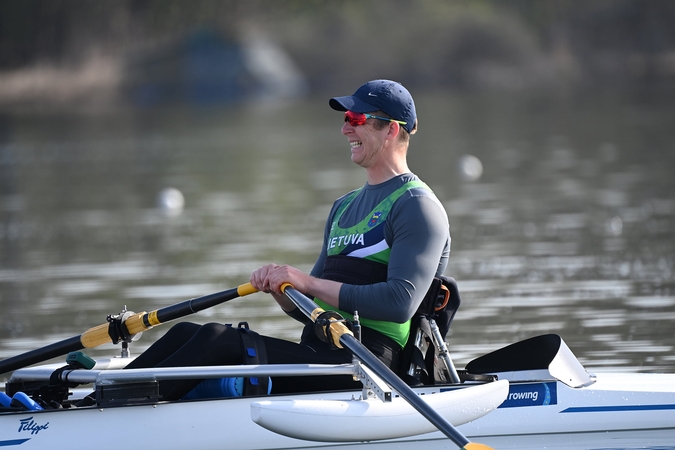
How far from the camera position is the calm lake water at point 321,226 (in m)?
9.42

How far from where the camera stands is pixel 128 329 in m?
6.26

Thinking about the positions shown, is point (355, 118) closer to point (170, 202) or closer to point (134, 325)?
point (134, 325)

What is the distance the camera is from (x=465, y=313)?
956 cm

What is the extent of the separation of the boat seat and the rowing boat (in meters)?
0.12

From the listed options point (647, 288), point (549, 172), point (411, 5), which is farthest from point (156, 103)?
point (647, 288)

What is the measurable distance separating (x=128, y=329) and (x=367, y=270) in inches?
56.7

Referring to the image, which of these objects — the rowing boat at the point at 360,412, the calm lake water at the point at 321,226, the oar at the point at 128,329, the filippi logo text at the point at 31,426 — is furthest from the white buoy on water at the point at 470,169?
the filippi logo text at the point at 31,426

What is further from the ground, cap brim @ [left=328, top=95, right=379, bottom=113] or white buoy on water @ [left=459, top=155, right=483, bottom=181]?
white buoy on water @ [left=459, top=155, right=483, bottom=181]

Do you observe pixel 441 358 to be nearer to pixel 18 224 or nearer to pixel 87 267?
pixel 87 267

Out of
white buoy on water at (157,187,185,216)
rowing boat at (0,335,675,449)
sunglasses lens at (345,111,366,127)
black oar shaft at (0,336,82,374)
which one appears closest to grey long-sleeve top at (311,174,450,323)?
rowing boat at (0,335,675,449)

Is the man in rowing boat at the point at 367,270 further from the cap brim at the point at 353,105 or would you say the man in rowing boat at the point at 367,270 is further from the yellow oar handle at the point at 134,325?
the yellow oar handle at the point at 134,325

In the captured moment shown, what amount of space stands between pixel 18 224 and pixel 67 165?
978 cm

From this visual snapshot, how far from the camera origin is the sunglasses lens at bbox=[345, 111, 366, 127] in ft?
18.5

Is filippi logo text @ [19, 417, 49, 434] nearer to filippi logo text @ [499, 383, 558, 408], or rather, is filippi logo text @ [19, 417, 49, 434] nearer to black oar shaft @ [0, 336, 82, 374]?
black oar shaft @ [0, 336, 82, 374]
